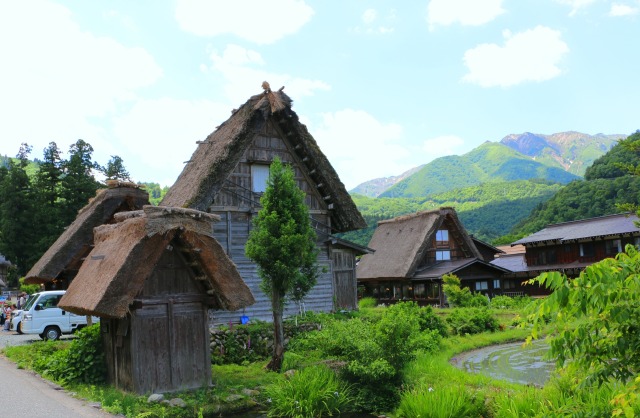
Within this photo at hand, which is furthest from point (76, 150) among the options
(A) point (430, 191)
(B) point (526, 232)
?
(A) point (430, 191)

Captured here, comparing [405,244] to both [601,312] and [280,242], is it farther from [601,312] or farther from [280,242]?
[601,312]

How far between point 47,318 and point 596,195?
54.9 metres

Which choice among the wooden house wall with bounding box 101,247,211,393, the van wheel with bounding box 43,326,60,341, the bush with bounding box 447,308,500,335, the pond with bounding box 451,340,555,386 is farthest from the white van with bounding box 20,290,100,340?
the bush with bounding box 447,308,500,335

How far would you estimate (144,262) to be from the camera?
11664mm

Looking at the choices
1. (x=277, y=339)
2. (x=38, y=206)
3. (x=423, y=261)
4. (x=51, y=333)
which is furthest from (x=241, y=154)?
(x=38, y=206)

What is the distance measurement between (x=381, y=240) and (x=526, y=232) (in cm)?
2809

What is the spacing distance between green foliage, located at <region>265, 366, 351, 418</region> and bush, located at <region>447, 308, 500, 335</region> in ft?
38.5

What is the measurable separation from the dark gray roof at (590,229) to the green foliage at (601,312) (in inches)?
1368

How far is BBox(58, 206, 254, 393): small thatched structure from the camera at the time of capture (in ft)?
37.7

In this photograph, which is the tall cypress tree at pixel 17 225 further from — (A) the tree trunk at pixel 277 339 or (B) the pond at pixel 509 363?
(B) the pond at pixel 509 363

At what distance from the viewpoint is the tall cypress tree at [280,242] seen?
14.1 metres

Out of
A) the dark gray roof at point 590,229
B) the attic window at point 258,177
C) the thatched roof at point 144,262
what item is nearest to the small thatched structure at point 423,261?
the dark gray roof at point 590,229

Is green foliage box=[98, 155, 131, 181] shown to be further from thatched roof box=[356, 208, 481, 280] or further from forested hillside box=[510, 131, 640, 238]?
forested hillside box=[510, 131, 640, 238]

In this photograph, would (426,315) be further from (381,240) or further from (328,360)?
(381,240)
